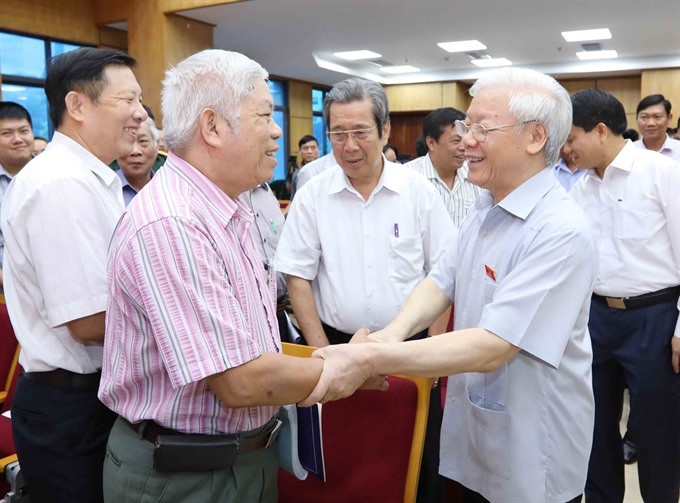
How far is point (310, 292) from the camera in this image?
7.69 feet

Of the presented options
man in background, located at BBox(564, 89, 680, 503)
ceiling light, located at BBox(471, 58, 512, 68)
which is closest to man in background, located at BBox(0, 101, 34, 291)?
man in background, located at BBox(564, 89, 680, 503)

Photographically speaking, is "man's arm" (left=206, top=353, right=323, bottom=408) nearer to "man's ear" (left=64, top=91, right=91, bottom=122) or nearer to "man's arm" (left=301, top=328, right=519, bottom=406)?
"man's arm" (left=301, top=328, right=519, bottom=406)

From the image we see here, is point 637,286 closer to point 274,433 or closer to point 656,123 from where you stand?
point 274,433

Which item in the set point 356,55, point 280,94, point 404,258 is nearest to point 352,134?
point 404,258

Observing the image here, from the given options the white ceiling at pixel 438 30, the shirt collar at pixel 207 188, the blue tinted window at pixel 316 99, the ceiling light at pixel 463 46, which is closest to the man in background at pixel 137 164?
the shirt collar at pixel 207 188

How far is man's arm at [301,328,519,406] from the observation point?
1.40 metres

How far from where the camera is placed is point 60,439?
1584mm

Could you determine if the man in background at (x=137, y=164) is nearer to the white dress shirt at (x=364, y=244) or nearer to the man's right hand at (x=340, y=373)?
the white dress shirt at (x=364, y=244)

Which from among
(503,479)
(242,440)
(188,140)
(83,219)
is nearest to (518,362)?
(503,479)

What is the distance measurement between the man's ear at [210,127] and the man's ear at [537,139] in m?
0.79

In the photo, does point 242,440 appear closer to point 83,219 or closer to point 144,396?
point 144,396

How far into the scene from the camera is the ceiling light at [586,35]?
10.0m

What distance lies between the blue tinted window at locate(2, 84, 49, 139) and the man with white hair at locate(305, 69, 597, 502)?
857cm

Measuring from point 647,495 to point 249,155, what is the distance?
233cm
